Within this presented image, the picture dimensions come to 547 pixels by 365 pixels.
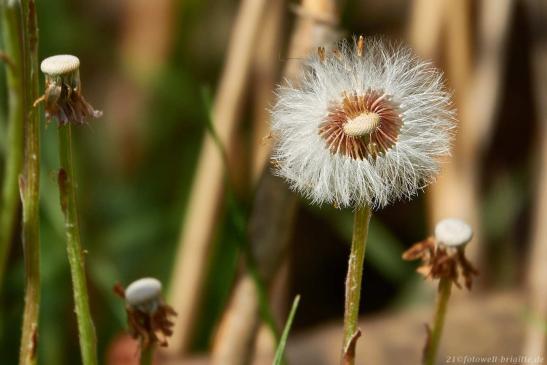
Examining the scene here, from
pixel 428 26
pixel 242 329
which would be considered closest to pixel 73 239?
pixel 242 329

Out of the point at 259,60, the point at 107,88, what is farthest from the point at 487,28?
the point at 107,88

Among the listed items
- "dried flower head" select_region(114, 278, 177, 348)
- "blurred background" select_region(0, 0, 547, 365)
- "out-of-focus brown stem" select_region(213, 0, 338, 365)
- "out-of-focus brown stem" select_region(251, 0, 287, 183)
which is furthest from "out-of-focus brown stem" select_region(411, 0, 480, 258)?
"dried flower head" select_region(114, 278, 177, 348)

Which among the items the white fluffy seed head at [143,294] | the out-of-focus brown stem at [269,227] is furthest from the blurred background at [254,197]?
the white fluffy seed head at [143,294]

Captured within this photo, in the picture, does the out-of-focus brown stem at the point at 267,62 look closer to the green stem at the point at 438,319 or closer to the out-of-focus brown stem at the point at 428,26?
the out-of-focus brown stem at the point at 428,26

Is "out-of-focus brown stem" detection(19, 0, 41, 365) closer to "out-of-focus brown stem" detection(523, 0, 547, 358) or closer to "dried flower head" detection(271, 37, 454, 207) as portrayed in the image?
"dried flower head" detection(271, 37, 454, 207)

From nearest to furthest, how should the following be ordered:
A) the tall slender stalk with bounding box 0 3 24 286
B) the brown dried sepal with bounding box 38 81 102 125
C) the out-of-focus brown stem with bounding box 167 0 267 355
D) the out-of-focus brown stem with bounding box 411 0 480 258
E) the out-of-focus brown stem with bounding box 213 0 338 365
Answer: the brown dried sepal with bounding box 38 81 102 125
the tall slender stalk with bounding box 0 3 24 286
the out-of-focus brown stem with bounding box 213 0 338 365
the out-of-focus brown stem with bounding box 167 0 267 355
the out-of-focus brown stem with bounding box 411 0 480 258
